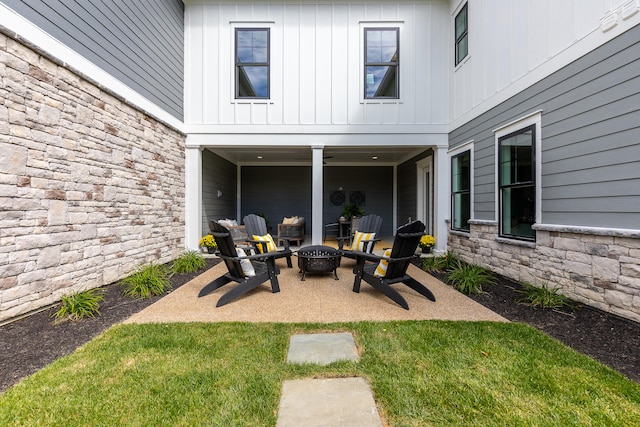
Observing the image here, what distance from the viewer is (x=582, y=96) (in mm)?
3312

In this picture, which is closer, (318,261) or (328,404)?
(328,404)

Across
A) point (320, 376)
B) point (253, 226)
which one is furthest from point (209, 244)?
point (320, 376)

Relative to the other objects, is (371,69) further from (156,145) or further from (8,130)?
(8,130)

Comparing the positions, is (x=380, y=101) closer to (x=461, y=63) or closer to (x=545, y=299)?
(x=461, y=63)

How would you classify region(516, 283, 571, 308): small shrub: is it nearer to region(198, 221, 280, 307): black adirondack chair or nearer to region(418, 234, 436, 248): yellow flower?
region(418, 234, 436, 248): yellow flower

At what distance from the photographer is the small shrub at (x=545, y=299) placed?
10.8ft

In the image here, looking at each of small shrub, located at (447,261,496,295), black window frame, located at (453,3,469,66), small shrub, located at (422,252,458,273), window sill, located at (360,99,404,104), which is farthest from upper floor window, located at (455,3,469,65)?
small shrub, located at (447,261,496,295)

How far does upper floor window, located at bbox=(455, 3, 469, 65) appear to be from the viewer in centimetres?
581

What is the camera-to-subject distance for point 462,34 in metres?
5.97

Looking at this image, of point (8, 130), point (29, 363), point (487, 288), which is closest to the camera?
point (29, 363)

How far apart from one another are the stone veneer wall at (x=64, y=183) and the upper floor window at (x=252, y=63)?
234 cm

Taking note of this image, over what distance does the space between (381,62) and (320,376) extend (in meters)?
6.77

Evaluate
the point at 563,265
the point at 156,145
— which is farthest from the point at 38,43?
the point at 563,265

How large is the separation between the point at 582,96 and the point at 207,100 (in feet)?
21.8
